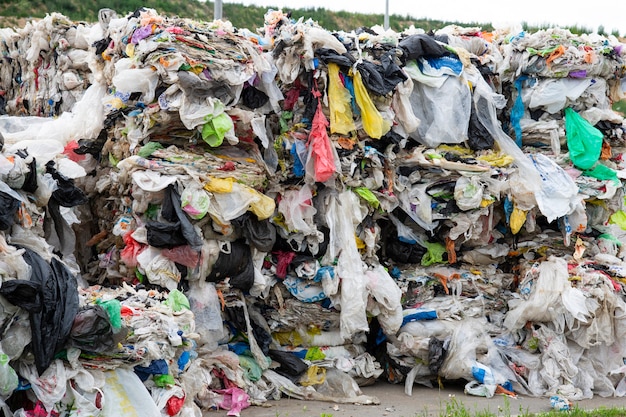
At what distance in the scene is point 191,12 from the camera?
883 inches

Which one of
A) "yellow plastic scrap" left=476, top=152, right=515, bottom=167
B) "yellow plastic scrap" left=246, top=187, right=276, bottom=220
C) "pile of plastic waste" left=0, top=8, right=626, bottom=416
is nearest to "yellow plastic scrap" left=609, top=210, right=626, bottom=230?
"pile of plastic waste" left=0, top=8, right=626, bottom=416

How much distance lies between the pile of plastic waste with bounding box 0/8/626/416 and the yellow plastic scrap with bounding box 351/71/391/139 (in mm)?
12

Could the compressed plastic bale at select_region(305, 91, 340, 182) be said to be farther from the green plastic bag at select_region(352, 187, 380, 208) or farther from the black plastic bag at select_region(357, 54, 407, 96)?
the black plastic bag at select_region(357, 54, 407, 96)

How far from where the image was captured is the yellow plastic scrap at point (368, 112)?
6734 millimetres

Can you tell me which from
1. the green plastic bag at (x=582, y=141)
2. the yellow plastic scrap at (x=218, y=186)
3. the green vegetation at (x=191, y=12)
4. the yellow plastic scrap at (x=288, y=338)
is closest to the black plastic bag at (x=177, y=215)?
the yellow plastic scrap at (x=218, y=186)

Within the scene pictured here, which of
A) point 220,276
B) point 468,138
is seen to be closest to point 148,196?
point 220,276

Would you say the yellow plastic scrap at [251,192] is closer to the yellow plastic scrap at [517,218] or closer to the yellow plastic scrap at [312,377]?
the yellow plastic scrap at [312,377]

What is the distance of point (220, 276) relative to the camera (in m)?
6.34

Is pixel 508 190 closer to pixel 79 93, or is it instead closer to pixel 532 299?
pixel 532 299

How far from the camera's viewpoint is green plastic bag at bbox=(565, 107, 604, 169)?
7.41 m

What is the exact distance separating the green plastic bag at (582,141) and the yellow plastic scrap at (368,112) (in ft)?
5.62

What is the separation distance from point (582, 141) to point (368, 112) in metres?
1.88

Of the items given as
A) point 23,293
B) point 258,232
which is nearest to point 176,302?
point 23,293

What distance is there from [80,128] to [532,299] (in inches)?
142
